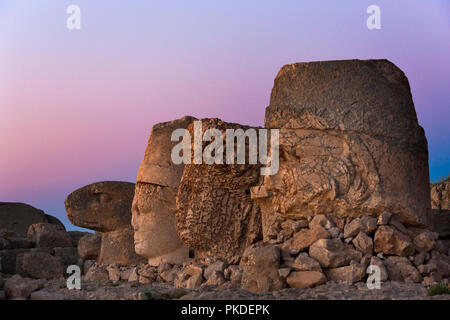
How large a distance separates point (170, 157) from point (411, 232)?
3.90 metres

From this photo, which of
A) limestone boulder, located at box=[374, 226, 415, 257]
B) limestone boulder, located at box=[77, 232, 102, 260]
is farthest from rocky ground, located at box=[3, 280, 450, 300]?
limestone boulder, located at box=[77, 232, 102, 260]

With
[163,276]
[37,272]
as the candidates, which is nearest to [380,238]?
[163,276]

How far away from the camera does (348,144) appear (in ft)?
19.6

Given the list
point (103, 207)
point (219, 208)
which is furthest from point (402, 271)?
point (103, 207)

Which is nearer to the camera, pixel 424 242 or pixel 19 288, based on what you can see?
pixel 19 288

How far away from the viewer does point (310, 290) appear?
512 cm

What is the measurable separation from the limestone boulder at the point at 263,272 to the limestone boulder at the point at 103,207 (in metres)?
4.89

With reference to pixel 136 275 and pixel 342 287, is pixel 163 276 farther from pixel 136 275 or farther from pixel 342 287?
pixel 342 287

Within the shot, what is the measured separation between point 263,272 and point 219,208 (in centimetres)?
227

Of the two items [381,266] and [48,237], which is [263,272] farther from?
[48,237]

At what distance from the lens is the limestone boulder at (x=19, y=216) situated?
1700 cm

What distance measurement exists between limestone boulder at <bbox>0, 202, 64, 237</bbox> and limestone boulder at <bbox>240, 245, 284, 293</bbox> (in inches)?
501

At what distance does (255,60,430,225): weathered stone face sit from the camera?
589cm

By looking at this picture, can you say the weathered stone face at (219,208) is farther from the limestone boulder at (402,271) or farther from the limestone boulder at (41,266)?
the limestone boulder at (41,266)
